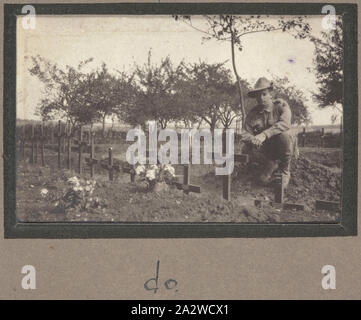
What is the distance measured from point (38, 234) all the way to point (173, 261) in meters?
1.25

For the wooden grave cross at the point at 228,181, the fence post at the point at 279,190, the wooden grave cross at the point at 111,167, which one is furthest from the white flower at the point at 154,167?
the fence post at the point at 279,190

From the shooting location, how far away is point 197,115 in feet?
10.6

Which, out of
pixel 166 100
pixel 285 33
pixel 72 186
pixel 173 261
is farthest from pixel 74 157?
pixel 285 33

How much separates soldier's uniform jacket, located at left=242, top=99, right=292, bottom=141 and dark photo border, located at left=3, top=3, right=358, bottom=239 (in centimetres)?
56

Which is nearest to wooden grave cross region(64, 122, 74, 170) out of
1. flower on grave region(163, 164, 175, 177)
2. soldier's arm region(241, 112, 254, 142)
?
flower on grave region(163, 164, 175, 177)

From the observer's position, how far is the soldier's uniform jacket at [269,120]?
10.4 feet

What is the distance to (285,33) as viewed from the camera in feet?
10.5

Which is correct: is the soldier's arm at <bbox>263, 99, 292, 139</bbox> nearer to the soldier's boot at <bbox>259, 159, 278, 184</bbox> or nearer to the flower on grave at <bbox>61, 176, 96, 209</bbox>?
the soldier's boot at <bbox>259, 159, 278, 184</bbox>

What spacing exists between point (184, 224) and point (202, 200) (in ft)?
0.89

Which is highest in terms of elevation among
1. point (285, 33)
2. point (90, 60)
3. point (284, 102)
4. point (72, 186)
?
point (285, 33)

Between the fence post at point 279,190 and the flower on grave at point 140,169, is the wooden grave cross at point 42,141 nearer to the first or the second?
the flower on grave at point 140,169

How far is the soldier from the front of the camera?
3172 millimetres

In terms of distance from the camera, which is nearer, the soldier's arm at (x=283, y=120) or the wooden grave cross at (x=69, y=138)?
the soldier's arm at (x=283, y=120)

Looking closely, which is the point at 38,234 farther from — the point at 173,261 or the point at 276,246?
the point at 276,246
